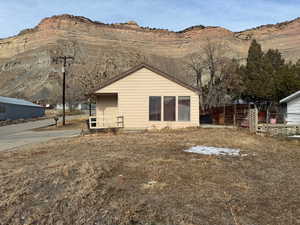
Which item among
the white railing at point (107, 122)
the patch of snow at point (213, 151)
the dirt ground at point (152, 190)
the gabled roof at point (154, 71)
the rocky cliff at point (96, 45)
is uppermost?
the rocky cliff at point (96, 45)

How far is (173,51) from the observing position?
94.4 meters

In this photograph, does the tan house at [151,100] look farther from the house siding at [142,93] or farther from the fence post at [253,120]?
the fence post at [253,120]

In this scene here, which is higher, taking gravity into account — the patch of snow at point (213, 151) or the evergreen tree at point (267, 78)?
the evergreen tree at point (267, 78)

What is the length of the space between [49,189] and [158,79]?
1162cm

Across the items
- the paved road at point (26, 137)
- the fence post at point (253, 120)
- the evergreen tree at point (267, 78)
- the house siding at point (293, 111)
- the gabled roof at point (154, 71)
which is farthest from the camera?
the evergreen tree at point (267, 78)

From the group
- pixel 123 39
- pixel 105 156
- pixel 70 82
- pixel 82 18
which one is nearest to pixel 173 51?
pixel 123 39

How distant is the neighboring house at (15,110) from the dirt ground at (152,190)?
2738 cm

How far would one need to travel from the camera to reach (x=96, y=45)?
8812 centimetres

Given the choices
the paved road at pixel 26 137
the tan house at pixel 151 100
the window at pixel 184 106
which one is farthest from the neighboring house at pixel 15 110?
the window at pixel 184 106

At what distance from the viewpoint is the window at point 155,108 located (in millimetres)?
15859

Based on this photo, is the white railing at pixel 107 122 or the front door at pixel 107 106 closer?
the white railing at pixel 107 122

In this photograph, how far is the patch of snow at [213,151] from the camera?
8.27 metres

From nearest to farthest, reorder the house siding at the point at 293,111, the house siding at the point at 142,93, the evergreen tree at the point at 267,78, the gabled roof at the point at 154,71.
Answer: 1. the gabled roof at the point at 154,71
2. the house siding at the point at 142,93
3. the house siding at the point at 293,111
4. the evergreen tree at the point at 267,78

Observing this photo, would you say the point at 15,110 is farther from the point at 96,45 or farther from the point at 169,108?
the point at 96,45
